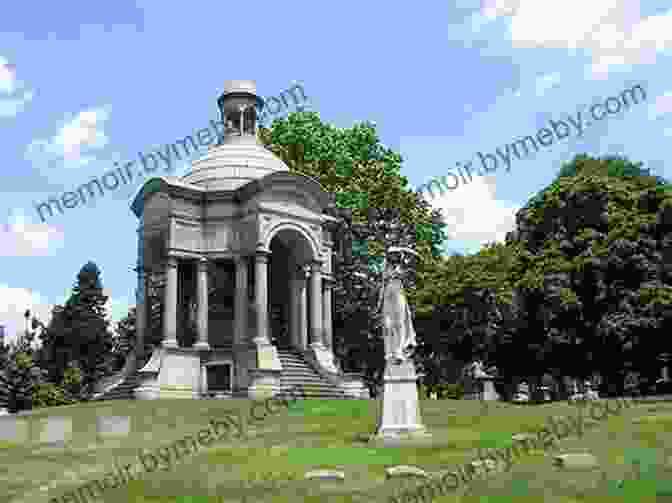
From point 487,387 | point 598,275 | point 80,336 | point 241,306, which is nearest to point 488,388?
point 487,387

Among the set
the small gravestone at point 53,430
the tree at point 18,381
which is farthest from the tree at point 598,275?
the tree at point 18,381

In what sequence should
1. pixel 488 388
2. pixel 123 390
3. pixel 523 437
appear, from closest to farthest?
pixel 523 437 < pixel 123 390 < pixel 488 388

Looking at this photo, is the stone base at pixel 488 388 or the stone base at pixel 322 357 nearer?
the stone base at pixel 322 357

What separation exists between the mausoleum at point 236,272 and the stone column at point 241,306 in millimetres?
45

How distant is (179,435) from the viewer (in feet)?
74.6

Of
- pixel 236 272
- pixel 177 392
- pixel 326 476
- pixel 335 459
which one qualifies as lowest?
pixel 326 476

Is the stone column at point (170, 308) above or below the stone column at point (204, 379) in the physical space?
above

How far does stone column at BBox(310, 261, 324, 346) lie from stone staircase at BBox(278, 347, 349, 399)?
1.23m

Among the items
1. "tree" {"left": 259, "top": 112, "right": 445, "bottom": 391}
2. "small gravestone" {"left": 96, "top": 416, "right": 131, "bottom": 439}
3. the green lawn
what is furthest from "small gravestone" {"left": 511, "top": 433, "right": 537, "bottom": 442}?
"tree" {"left": 259, "top": 112, "right": 445, "bottom": 391}

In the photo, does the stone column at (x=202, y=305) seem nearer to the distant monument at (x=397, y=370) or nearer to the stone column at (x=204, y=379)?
the stone column at (x=204, y=379)

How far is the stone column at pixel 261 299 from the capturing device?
3569 centimetres

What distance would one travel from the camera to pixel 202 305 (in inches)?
1455

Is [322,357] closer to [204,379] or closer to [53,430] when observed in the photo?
[204,379]

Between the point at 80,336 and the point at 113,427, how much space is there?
144 feet
